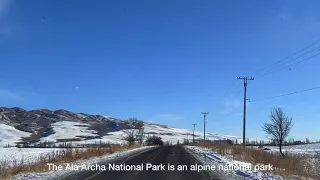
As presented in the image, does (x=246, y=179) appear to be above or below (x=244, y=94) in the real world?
below

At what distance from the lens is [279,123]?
84.6m

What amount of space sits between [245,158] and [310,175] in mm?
16080

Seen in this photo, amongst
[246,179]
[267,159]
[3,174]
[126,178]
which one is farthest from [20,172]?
[267,159]

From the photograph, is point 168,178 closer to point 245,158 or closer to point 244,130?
point 245,158

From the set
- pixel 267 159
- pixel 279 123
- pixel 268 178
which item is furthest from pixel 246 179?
pixel 279 123

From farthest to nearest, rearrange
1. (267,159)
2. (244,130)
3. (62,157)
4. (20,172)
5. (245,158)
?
(244,130)
(245,158)
(62,157)
(267,159)
(20,172)

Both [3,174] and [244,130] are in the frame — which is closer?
[3,174]

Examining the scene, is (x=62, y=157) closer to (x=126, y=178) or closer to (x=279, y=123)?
(x=126, y=178)

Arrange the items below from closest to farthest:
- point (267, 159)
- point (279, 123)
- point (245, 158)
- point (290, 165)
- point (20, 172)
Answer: point (20, 172) < point (290, 165) < point (267, 159) < point (245, 158) < point (279, 123)

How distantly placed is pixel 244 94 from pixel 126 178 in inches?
1755

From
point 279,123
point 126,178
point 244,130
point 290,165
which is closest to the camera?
point 126,178

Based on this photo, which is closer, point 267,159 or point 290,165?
point 290,165

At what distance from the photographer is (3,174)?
21250mm

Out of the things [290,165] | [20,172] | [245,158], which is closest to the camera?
[20,172]
